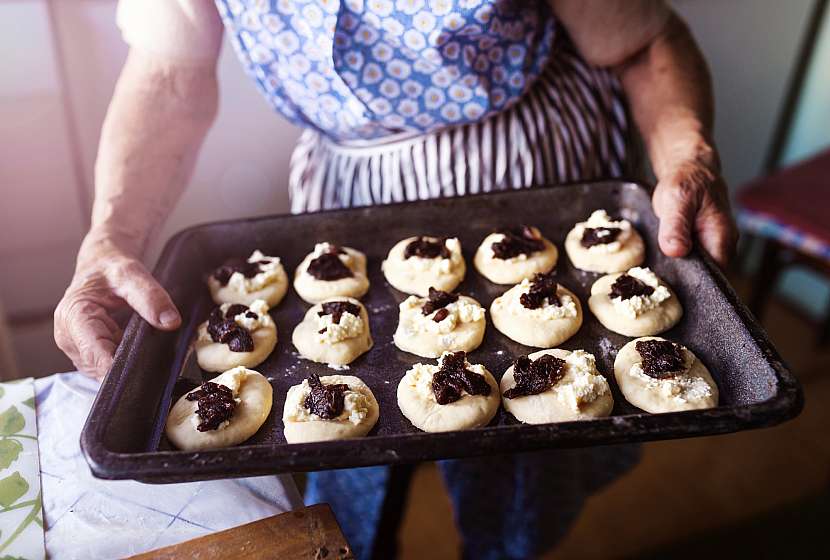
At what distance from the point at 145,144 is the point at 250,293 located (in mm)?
467

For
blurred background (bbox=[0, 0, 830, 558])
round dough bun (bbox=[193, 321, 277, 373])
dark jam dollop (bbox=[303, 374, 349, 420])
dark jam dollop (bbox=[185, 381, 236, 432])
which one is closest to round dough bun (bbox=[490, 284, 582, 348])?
dark jam dollop (bbox=[303, 374, 349, 420])

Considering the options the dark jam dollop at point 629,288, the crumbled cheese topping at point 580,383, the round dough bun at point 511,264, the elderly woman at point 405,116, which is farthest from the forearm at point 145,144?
the dark jam dollop at point 629,288

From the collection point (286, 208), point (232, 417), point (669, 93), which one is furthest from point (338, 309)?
point (286, 208)

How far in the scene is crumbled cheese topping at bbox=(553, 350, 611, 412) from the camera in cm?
141

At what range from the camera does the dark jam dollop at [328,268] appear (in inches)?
70.6

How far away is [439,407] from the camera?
1.43 meters

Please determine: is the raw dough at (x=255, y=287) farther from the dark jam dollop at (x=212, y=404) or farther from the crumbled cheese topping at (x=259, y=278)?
the dark jam dollop at (x=212, y=404)

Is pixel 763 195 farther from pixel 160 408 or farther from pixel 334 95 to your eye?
pixel 160 408

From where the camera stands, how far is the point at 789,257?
323cm

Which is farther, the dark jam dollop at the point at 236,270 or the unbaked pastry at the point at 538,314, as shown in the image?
the dark jam dollop at the point at 236,270

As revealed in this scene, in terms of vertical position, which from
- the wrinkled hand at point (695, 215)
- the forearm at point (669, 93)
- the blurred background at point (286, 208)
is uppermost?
the forearm at point (669, 93)

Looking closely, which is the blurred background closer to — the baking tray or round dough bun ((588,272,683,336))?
the baking tray

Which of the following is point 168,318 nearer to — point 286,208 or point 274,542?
point 274,542

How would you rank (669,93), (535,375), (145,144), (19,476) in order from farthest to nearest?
1. (669,93)
2. (145,144)
3. (535,375)
4. (19,476)
